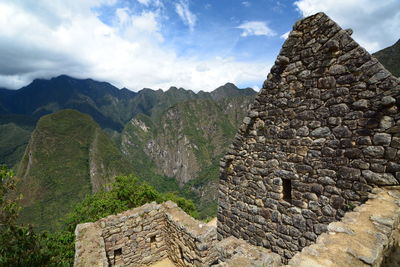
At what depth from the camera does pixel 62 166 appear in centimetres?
10075

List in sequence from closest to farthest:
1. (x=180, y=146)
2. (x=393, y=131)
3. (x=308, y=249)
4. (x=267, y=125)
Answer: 1. (x=308, y=249)
2. (x=393, y=131)
3. (x=267, y=125)
4. (x=180, y=146)

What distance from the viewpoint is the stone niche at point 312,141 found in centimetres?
306

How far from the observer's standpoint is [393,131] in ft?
9.55

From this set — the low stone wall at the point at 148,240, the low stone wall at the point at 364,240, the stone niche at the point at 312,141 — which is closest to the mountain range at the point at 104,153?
the low stone wall at the point at 148,240

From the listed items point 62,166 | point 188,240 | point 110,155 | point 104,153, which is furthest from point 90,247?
point 110,155

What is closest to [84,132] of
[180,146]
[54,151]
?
[54,151]

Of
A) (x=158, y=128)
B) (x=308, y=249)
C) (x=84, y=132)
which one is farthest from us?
(x=158, y=128)

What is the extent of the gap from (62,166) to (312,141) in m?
116

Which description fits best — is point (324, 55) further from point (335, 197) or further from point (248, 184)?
point (248, 184)

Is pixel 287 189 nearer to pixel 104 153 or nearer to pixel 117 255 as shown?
pixel 117 255

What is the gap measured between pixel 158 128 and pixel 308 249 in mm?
198800

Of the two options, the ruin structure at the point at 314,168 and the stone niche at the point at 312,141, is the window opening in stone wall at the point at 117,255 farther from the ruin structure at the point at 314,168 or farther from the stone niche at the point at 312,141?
the stone niche at the point at 312,141

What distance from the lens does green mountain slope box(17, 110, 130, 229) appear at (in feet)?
273

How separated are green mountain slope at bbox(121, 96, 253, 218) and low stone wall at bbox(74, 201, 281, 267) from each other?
140m
